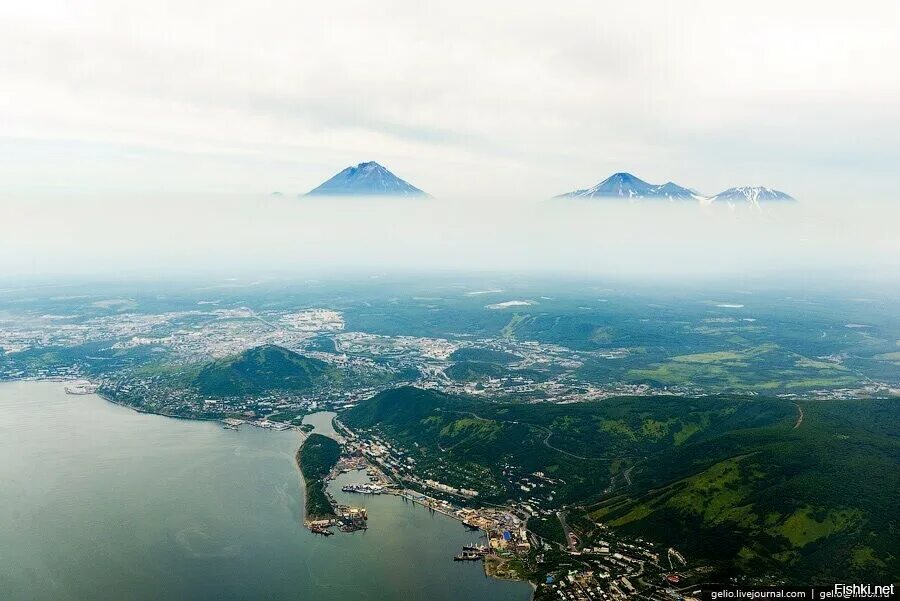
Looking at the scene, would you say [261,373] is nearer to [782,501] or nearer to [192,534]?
[192,534]

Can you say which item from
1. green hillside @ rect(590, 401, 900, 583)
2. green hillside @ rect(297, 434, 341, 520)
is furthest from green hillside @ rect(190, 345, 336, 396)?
green hillside @ rect(590, 401, 900, 583)

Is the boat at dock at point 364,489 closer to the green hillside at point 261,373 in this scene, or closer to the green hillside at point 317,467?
the green hillside at point 317,467

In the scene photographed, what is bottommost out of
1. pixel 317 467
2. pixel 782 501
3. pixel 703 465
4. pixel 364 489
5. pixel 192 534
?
pixel 192 534

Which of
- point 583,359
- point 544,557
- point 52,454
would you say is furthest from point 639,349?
point 52,454

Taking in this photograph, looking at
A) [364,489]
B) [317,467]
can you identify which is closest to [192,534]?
[364,489]

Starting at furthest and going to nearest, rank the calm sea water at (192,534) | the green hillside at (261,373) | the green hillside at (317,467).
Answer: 1. the green hillside at (261,373)
2. the green hillside at (317,467)
3. the calm sea water at (192,534)

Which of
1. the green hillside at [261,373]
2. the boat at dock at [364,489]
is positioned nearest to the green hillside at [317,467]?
the boat at dock at [364,489]

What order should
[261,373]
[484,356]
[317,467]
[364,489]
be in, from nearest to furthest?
[364,489]
[317,467]
[261,373]
[484,356]
